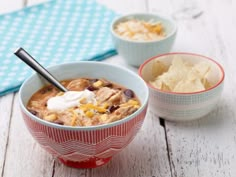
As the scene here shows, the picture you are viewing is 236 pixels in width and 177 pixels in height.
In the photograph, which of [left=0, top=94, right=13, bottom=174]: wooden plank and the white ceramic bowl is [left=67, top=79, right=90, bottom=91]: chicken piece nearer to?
[left=0, top=94, right=13, bottom=174]: wooden plank

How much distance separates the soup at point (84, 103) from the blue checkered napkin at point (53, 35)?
1.08 ft

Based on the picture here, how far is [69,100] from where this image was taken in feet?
4.85

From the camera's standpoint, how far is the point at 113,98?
1.50 metres

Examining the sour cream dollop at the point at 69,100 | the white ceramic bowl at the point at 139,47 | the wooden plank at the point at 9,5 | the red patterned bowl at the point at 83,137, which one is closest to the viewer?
the red patterned bowl at the point at 83,137

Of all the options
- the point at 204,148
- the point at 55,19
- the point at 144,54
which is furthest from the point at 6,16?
the point at 204,148

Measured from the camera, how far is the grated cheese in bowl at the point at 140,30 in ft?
6.56

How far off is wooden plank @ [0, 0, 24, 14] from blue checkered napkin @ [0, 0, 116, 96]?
3.7 inches

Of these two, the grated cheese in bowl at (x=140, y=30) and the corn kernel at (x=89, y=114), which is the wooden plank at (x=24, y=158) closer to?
the corn kernel at (x=89, y=114)

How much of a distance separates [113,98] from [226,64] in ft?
2.11

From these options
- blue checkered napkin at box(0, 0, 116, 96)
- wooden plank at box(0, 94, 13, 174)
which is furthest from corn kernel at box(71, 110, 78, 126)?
blue checkered napkin at box(0, 0, 116, 96)

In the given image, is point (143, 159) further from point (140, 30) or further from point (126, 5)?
point (126, 5)

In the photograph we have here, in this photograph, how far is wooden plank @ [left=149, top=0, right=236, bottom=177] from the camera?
4.90ft

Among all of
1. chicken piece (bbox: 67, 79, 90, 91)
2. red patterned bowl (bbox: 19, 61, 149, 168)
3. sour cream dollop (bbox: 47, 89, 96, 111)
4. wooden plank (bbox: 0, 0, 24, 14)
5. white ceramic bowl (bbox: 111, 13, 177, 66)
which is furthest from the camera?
wooden plank (bbox: 0, 0, 24, 14)

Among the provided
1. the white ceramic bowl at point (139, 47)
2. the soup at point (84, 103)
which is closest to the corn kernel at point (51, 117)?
the soup at point (84, 103)
